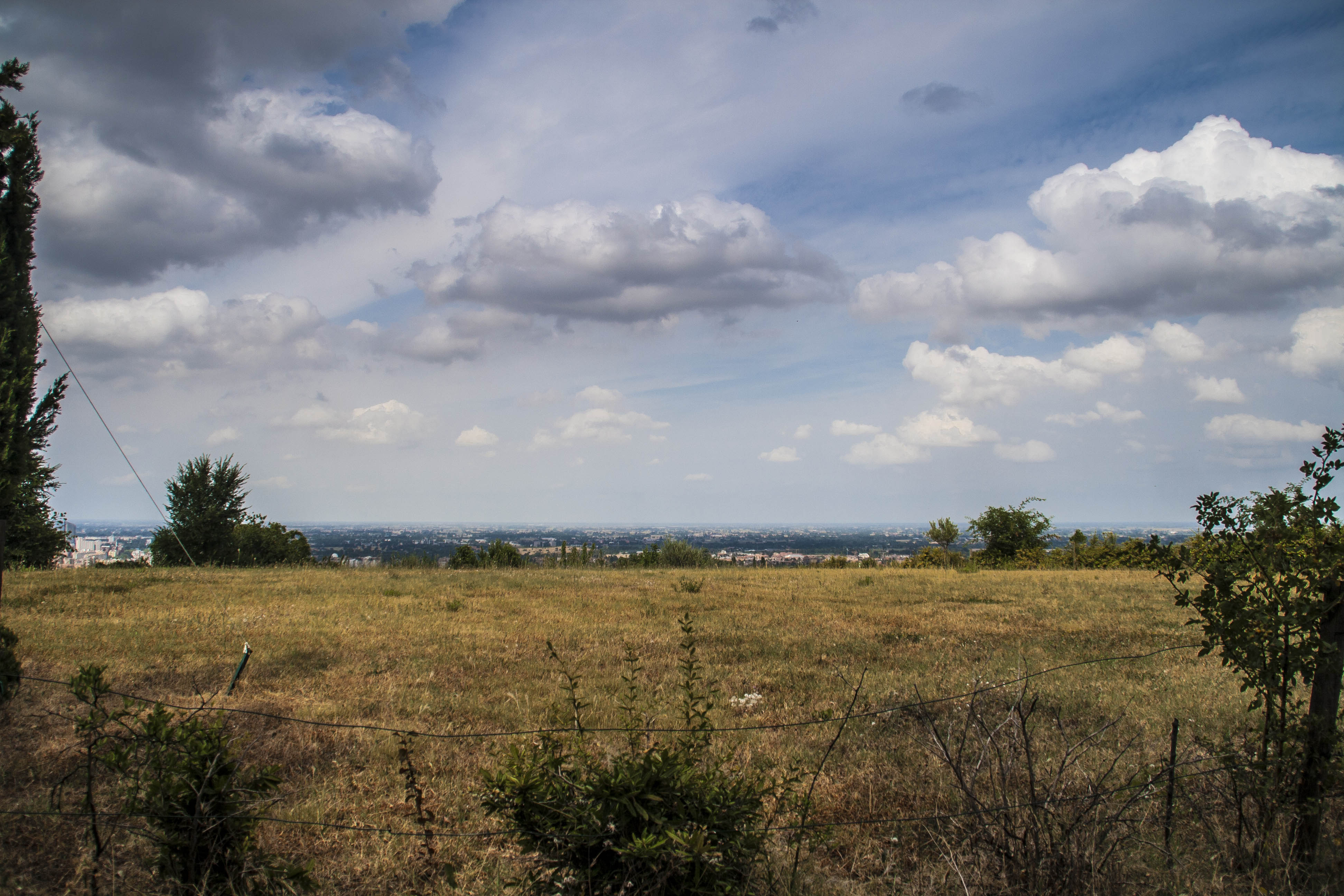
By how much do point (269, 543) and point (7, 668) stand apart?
36403mm

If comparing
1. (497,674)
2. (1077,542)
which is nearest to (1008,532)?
(1077,542)

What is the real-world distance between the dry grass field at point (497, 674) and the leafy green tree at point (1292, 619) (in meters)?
0.53

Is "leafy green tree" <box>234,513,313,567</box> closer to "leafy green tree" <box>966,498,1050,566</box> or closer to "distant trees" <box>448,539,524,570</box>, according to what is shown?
"distant trees" <box>448,539,524,570</box>

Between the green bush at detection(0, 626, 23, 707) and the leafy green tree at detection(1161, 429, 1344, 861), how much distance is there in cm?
940

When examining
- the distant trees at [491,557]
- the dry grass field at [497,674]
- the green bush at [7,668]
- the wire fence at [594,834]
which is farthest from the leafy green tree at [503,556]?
the green bush at [7,668]

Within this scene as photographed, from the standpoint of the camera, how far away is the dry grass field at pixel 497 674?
5.16 m

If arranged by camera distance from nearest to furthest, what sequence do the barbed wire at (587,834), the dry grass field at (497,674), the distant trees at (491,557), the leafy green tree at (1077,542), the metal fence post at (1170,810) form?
the barbed wire at (587,834) < the metal fence post at (1170,810) < the dry grass field at (497,674) < the distant trees at (491,557) < the leafy green tree at (1077,542)

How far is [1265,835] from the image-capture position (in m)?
3.99

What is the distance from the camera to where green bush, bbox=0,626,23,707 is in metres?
6.64

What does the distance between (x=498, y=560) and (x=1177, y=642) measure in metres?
25.9

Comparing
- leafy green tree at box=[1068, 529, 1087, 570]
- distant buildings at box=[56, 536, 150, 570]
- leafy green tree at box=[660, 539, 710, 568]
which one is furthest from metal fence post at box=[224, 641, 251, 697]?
leafy green tree at box=[1068, 529, 1087, 570]

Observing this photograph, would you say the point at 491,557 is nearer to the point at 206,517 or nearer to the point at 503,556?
the point at 503,556

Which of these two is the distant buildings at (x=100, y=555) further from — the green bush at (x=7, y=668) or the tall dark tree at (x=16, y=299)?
the green bush at (x=7, y=668)

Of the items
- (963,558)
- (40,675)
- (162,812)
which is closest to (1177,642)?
(162,812)
